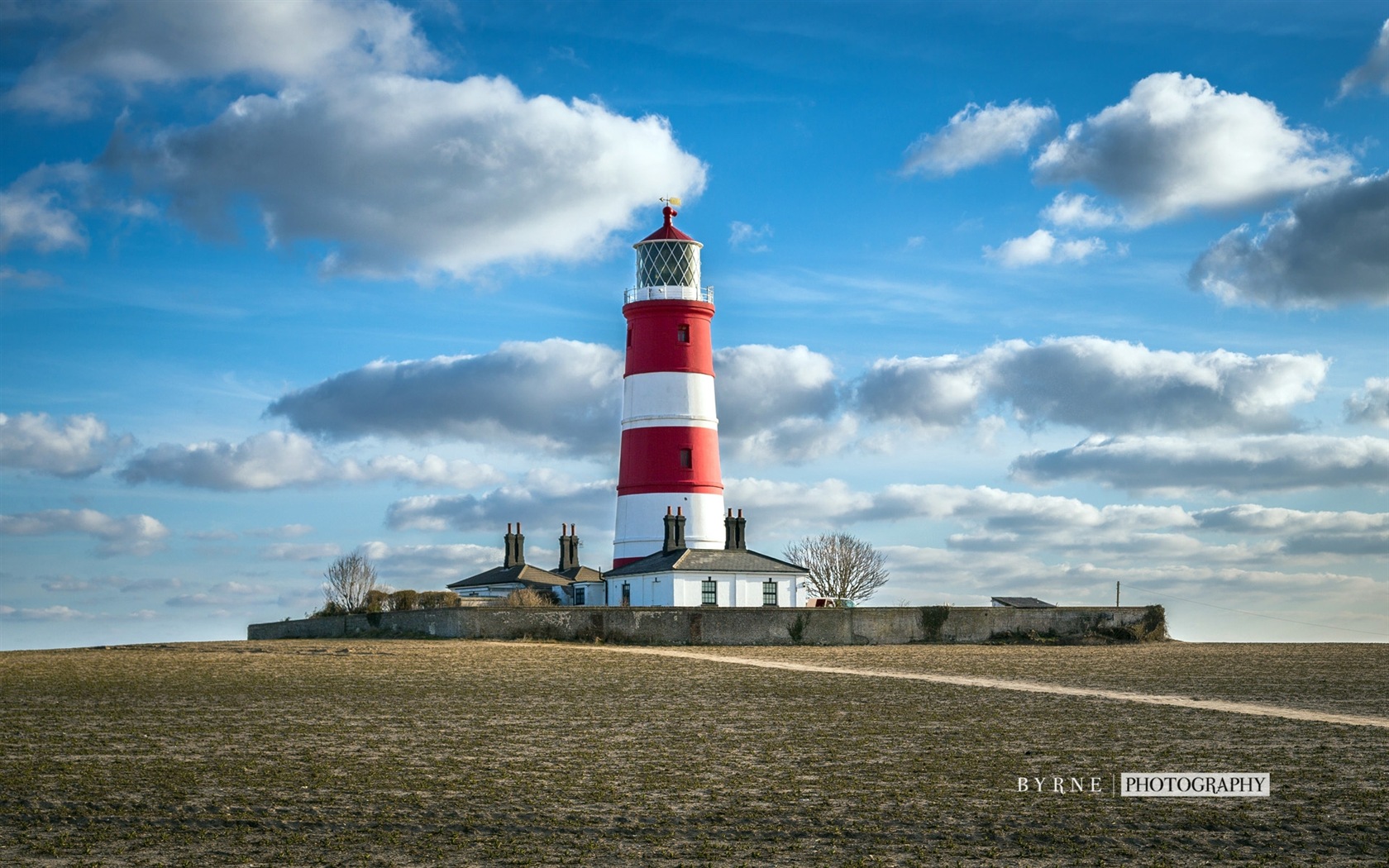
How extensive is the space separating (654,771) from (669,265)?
3296cm

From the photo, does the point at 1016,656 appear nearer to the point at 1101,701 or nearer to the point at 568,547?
the point at 1101,701

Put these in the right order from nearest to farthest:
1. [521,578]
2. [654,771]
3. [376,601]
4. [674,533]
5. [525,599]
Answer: [654,771]
[376,601]
[525,599]
[674,533]
[521,578]

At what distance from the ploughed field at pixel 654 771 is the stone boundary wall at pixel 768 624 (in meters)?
12.4

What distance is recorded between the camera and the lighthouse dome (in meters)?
44.3

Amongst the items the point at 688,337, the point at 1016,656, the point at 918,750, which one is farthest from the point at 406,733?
the point at 688,337

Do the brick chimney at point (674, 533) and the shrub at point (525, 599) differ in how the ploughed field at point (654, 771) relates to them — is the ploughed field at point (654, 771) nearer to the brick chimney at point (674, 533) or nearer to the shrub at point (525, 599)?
the shrub at point (525, 599)

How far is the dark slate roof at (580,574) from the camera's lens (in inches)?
1995

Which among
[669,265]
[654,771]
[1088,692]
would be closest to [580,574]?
[669,265]

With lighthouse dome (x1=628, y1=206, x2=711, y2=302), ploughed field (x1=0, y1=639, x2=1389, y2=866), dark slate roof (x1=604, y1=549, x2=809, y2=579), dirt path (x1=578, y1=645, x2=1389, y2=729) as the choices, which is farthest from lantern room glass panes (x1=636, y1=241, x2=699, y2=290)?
ploughed field (x1=0, y1=639, x2=1389, y2=866)

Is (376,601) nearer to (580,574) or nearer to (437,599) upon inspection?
(437,599)

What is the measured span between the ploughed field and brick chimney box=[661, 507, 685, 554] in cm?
1956

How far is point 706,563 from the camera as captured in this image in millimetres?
42500

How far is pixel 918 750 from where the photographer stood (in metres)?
14.2

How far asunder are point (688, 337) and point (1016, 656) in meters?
16.9
